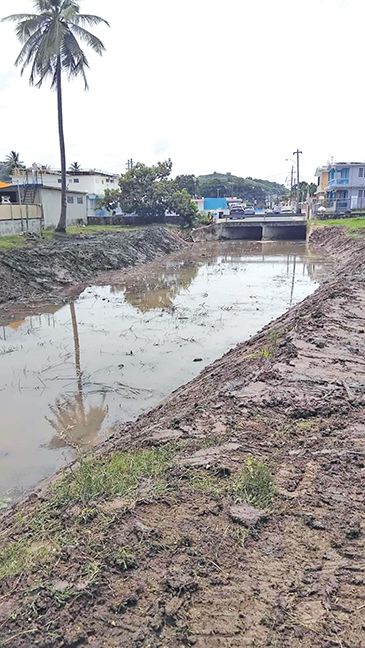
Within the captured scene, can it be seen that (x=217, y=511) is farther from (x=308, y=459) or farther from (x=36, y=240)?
(x=36, y=240)

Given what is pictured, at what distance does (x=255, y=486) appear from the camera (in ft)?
14.7

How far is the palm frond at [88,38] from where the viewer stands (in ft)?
90.3

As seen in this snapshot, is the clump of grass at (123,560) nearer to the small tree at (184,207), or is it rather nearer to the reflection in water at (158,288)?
the reflection in water at (158,288)

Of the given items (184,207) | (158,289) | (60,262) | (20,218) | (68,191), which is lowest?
(158,289)

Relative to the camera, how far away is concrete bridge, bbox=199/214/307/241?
163 feet

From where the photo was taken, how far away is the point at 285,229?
52188mm

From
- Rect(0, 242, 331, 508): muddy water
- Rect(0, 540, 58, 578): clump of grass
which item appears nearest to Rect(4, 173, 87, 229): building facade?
Rect(0, 242, 331, 508): muddy water

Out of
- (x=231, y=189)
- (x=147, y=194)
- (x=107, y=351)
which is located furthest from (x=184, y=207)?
(x=231, y=189)

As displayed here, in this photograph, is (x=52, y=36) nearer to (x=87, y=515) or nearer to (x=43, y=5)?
(x=43, y=5)

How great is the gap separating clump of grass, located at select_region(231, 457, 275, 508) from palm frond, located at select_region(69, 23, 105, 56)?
97.8 feet

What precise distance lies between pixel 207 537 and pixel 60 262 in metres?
20.6

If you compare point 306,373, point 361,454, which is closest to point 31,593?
point 361,454

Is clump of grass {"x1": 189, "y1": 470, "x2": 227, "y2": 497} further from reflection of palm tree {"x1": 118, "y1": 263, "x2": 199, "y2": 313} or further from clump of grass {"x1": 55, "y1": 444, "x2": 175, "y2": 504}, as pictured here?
reflection of palm tree {"x1": 118, "y1": 263, "x2": 199, "y2": 313}

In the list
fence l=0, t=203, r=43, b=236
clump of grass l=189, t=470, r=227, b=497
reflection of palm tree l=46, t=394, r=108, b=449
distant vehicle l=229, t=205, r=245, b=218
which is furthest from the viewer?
distant vehicle l=229, t=205, r=245, b=218
